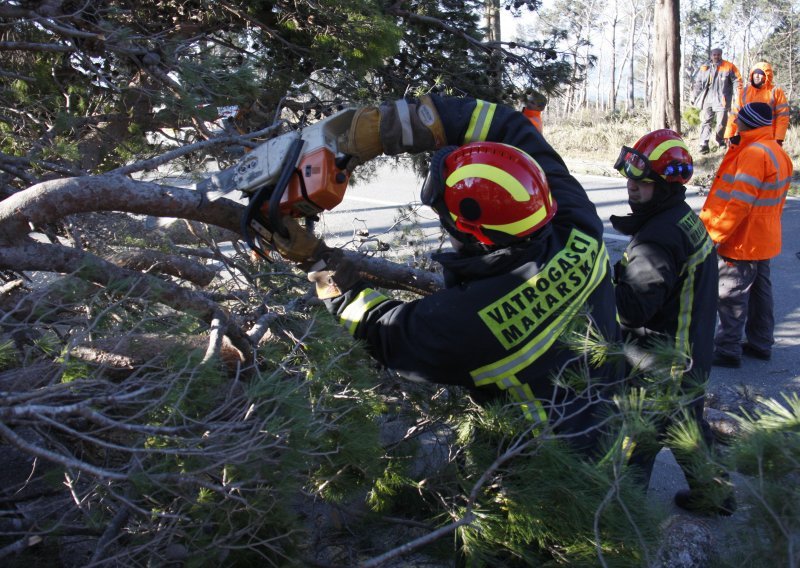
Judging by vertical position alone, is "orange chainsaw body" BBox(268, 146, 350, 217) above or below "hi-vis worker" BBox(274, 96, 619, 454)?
above

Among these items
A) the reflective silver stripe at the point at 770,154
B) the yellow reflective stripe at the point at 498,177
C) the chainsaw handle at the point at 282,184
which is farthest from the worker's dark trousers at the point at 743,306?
the chainsaw handle at the point at 282,184

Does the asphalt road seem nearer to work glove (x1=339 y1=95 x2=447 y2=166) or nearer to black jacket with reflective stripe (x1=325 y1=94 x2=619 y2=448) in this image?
work glove (x1=339 y1=95 x2=447 y2=166)

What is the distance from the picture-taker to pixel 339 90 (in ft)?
14.4

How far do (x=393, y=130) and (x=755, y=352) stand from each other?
3795 millimetres

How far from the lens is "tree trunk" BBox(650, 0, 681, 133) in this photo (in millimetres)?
10750

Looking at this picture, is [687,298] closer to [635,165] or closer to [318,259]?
[635,165]

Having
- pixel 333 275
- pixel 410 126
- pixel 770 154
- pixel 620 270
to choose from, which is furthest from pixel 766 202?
pixel 333 275

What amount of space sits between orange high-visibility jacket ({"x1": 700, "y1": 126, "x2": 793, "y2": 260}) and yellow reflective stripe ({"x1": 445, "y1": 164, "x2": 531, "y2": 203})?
125 inches

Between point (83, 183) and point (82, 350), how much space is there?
0.57 meters

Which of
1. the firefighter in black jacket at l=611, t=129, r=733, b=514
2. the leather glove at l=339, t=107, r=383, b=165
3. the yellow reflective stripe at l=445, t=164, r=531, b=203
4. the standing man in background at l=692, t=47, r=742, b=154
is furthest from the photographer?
the standing man in background at l=692, t=47, r=742, b=154

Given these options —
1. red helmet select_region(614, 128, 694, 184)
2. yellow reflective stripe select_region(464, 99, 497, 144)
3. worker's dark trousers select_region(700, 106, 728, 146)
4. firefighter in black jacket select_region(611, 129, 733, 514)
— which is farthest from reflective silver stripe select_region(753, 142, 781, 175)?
worker's dark trousers select_region(700, 106, 728, 146)

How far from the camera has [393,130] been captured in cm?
258

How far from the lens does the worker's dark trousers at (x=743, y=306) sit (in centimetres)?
470

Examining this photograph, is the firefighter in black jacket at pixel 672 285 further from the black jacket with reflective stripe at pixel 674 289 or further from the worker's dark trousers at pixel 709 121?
the worker's dark trousers at pixel 709 121
